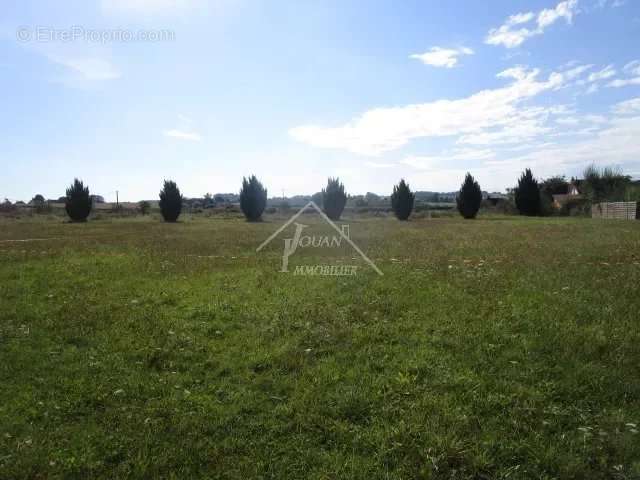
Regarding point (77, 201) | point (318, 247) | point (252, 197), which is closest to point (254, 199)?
point (252, 197)

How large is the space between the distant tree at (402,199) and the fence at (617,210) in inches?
568

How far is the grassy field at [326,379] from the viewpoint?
9.07 ft

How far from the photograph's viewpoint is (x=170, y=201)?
107ft

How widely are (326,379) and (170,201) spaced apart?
31602mm

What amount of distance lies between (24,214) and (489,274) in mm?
45022

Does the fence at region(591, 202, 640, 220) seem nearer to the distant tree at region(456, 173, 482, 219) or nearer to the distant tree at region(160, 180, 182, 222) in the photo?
the distant tree at region(456, 173, 482, 219)

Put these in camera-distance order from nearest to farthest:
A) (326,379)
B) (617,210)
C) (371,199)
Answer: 1. (326,379)
2. (617,210)
3. (371,199)

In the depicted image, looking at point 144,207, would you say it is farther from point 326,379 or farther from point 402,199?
point 326,379

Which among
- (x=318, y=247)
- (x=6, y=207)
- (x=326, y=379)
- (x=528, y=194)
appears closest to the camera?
(x=326, y=379)

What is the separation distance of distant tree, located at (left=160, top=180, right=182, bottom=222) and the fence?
32.9 meters

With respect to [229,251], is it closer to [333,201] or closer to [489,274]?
[489,274]

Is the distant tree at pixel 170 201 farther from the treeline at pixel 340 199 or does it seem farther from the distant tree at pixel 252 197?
the distant tree at pixel 252 197

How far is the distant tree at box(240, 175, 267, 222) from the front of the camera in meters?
33.0

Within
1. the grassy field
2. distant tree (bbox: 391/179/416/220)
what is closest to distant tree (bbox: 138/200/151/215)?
distant tree (bbox: 391/179/416/220)
